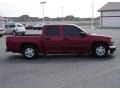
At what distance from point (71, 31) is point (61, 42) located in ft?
2.47

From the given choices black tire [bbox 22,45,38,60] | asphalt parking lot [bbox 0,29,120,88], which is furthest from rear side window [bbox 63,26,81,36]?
black tire [bbox 22,45,38,60]

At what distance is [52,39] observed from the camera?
14531 mm

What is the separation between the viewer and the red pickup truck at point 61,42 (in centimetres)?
1448

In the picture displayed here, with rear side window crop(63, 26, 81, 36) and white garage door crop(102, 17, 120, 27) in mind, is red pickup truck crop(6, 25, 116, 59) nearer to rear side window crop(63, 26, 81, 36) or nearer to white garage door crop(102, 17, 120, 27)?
rear side window crop(63, 26, 81, 36)

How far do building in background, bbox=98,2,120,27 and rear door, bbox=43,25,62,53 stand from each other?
6118cm

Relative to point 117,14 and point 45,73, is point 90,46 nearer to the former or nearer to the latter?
point 45,73

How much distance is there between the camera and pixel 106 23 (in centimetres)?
7662

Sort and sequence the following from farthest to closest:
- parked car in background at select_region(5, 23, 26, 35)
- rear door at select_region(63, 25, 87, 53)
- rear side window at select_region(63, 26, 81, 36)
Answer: parked car in background at select_region(5, 23, 26, 35), rear side window at select_region(63, 26, 81, 36), rear door at select_region(63, 25, 87, 53)

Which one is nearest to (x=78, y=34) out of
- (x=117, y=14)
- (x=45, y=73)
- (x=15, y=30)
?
(x=45, y=73)

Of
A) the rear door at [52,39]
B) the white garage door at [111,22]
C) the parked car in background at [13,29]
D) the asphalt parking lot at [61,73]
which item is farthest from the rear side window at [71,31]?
the white garage door at [111,22]

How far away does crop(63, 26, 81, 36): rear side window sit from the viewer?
14.5 m

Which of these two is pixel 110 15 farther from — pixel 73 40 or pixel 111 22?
pixel 73 40

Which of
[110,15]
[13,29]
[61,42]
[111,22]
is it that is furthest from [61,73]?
[110,15]

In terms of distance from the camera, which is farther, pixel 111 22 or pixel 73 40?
pixel 111 22
